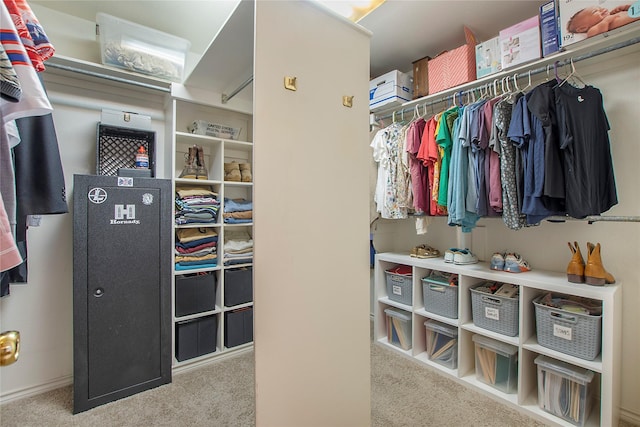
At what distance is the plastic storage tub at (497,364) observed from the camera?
5.80 ft

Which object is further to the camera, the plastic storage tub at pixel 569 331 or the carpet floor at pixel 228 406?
the carpet floor at pixel 228 406

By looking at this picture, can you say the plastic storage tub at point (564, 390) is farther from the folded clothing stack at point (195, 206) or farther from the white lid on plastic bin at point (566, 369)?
the folded clothing stack at point (195, 206)

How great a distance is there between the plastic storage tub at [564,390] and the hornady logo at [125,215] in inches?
100

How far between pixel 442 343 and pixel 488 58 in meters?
1.97

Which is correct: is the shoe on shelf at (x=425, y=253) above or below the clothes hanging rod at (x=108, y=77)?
below

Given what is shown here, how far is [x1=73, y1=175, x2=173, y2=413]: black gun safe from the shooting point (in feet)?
5.57

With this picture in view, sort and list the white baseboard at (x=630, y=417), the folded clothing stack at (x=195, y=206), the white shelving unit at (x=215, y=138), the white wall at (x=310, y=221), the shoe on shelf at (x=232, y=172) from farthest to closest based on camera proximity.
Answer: the shoe on shelf at (x=232, y=172)
the folded clothing stack at (x=195, y=206)
the white shelving unit at (x=215, y=138)
the white baseboard at (x=630, y=417)
the white wall at (x=310, y=221)

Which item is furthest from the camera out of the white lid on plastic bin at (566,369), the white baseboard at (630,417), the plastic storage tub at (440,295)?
the plastic storage tub at (440,295)

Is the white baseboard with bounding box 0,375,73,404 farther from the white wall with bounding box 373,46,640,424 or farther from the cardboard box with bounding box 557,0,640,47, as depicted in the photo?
the cardboard box with bounding box 557,0,640,47

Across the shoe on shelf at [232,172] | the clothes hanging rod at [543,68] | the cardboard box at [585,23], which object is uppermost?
the cardboard box at [585,23]

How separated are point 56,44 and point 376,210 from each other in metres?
2.54

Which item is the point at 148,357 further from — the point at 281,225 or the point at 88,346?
the point at 281,225

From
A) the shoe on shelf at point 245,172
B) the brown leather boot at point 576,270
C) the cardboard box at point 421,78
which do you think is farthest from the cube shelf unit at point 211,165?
the brown leather boot at point 576,270

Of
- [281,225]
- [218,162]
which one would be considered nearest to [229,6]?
[218,162]
